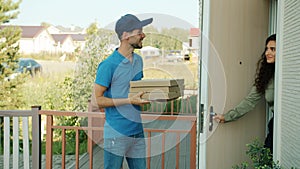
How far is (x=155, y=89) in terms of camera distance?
2.42 metres

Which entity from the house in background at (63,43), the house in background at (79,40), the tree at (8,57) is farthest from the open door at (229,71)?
the tree at (8,57)

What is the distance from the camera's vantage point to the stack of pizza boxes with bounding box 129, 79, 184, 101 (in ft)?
7.81

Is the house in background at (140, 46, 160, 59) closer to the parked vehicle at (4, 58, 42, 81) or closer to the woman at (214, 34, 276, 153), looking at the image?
the woman at (214, 34, 276, 153)

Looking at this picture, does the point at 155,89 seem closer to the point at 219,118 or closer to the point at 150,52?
the point at 219,118

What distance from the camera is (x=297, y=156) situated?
159cm

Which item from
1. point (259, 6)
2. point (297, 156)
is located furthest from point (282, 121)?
point (259, 6)

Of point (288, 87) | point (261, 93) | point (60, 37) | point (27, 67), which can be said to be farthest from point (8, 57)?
point (288, 87)

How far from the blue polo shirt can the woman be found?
1.68 feet

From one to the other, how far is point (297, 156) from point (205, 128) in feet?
2.34

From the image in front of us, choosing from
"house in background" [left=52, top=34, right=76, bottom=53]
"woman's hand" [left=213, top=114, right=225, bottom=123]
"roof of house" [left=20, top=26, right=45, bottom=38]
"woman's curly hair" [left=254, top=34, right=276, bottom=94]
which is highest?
"roof of house" [left=20, top=26, right=45, bottom=38]

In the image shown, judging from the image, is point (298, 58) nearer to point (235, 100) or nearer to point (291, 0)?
point (291, 0)

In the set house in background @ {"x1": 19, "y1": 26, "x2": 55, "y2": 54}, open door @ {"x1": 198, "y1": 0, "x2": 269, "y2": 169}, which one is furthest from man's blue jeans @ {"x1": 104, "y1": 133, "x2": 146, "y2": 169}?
house in background @ {"x1": 19, "y1": 26, "x2": 55, "y2": 54}

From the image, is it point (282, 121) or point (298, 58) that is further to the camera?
point (282, 121)

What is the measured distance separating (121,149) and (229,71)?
30.1 inches
